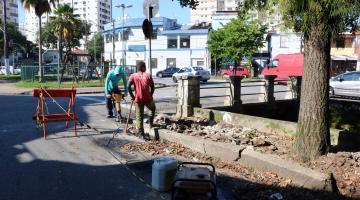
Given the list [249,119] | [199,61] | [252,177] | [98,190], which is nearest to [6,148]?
[98,190]

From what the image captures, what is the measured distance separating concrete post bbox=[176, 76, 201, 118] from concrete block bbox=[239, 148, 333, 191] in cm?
515

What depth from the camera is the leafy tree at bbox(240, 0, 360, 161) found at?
252 inches

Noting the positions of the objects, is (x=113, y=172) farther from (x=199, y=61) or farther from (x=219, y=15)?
(x=219, y=15)

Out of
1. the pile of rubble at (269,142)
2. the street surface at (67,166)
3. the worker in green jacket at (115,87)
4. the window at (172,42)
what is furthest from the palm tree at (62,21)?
the pile of rubble at (269,142)

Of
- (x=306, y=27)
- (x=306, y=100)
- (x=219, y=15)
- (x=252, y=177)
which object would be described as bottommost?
(x=252, y=177)

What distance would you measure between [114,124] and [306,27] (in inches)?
243

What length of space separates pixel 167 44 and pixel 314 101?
4929cm

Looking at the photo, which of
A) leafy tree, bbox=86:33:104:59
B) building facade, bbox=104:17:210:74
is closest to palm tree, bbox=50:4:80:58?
building facade, bbox=104:17:210:74

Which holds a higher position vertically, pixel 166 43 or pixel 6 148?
pixel 166 43

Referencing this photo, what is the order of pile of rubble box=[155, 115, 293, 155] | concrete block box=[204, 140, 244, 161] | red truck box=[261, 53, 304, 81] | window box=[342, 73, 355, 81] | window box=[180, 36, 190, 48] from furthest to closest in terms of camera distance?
window box=[180, 36, 190, 48]
red truck box=[261, 53, 304, 81]
window box=[342, 73, 355, 81]
pile of rubble box=[155, 115, 293, 155]
concrete block box=[204, 140, 244, 161]

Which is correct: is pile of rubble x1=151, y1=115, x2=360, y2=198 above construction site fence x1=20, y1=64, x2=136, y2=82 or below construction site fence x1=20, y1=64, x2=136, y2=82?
below

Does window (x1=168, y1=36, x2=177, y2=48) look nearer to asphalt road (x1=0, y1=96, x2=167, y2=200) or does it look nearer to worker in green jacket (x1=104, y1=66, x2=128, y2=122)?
worker in green jacket (x1=104, y1=66, x2=128, y2=122)

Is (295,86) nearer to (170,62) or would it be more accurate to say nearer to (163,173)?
(163,173)

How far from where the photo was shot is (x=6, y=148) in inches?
325
